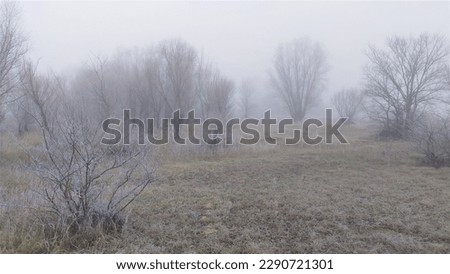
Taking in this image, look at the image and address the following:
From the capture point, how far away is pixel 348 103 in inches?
1256

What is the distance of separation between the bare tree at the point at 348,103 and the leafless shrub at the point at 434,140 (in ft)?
70.1

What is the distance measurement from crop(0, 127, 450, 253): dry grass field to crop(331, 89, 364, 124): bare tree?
23961 mm

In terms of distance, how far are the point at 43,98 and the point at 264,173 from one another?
33.2 ft

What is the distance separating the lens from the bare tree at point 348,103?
30.7 meters

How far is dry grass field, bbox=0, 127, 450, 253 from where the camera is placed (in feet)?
11.1

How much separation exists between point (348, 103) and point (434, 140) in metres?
24.1

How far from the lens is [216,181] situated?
725cm

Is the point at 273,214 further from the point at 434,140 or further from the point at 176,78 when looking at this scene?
the point at 176,78

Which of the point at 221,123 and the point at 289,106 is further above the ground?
the point at 289,106

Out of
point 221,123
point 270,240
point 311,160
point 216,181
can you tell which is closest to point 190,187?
point 216,181

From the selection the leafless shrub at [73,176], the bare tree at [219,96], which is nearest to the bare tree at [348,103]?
the bare tree at [219,96]

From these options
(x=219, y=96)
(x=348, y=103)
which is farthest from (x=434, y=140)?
(x=348, y=103)

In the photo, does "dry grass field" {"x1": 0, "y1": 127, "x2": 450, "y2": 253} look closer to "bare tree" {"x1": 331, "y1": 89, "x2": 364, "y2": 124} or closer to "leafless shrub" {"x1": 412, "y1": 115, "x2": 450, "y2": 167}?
"leafless shrub" {"x1": 412, "y1": 115, "x2": 450, "y2": 167}
